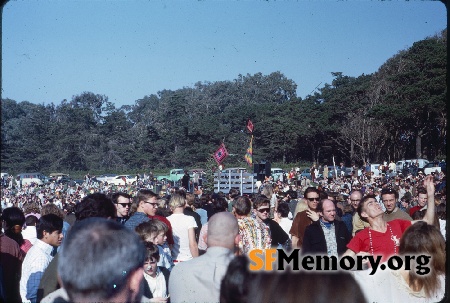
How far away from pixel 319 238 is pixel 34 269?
2930 millimetres

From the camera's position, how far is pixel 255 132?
2881 inches

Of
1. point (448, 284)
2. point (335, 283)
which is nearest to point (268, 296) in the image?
point (335, 283)

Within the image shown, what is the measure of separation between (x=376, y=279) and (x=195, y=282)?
1072 mm

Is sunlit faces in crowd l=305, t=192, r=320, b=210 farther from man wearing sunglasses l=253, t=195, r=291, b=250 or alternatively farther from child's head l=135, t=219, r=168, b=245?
child's head l=135, t=219, r=168, b=245

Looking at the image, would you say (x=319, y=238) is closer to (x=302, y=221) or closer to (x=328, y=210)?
(x=328, y=210)

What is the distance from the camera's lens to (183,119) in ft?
244

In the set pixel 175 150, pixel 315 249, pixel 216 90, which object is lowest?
pixel 315 249

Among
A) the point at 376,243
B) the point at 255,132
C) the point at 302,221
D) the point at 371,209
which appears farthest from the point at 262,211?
the point at 255,132

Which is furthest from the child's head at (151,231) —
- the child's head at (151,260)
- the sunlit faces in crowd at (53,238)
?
the sunlit faces in crowd at (53,238)

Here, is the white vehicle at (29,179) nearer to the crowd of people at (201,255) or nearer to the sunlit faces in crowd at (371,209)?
the crowd of people at (201,255)

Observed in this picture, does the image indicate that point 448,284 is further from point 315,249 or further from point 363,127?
point 363,127

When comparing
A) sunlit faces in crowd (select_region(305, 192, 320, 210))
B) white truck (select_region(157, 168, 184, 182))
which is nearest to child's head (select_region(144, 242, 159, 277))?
sunlit faces in crowd (select_region(305, 192, 320, 210))

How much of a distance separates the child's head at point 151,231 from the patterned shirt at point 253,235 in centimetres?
85

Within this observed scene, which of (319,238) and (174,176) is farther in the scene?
(174,176)
